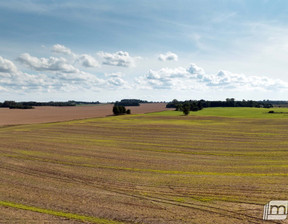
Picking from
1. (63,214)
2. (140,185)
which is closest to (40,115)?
(140,185)

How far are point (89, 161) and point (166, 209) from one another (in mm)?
13536

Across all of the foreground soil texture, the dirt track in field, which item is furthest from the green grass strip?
the dirt track in field

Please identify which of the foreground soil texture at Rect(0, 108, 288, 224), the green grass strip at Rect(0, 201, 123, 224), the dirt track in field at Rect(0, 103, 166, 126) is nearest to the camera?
the green grass strip at Rect(0, 201, 123, 224)

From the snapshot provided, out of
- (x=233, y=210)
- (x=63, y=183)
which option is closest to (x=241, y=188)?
(x=233, y=210)

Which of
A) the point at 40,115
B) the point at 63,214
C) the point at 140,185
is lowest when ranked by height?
the point at 63,214

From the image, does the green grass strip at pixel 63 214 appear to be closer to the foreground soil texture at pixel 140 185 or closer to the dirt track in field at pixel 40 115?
the foreground soil texture at pixel 140 185

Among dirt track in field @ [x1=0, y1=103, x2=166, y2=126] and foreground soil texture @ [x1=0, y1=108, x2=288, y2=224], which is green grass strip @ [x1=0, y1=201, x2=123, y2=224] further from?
dirt track in field @ [x1=0, y1=103, x2=166, y2=126]

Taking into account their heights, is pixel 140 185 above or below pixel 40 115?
below

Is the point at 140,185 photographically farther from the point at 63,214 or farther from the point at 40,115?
the point at 40,115

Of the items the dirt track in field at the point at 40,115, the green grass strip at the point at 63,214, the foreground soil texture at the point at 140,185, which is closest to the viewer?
the green grass strip at the point at 63,214

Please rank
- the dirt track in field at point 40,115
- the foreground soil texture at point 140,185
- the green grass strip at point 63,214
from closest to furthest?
the green grass strip at point 63,214 < the foreground soil texture at point 140,185 < the dirt track in field at point 40,115

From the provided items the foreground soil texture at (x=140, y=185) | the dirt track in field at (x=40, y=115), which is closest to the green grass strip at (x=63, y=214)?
the foreground soil texture at (x=140, y=185)

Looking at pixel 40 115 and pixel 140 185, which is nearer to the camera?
pixel 140 185

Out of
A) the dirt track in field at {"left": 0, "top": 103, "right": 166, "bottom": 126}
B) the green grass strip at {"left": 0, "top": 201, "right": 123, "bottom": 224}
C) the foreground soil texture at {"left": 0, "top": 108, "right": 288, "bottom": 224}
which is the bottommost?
the green grass strip at {"left": 0, "top": 201, "right": 123, "bottom": 224}
